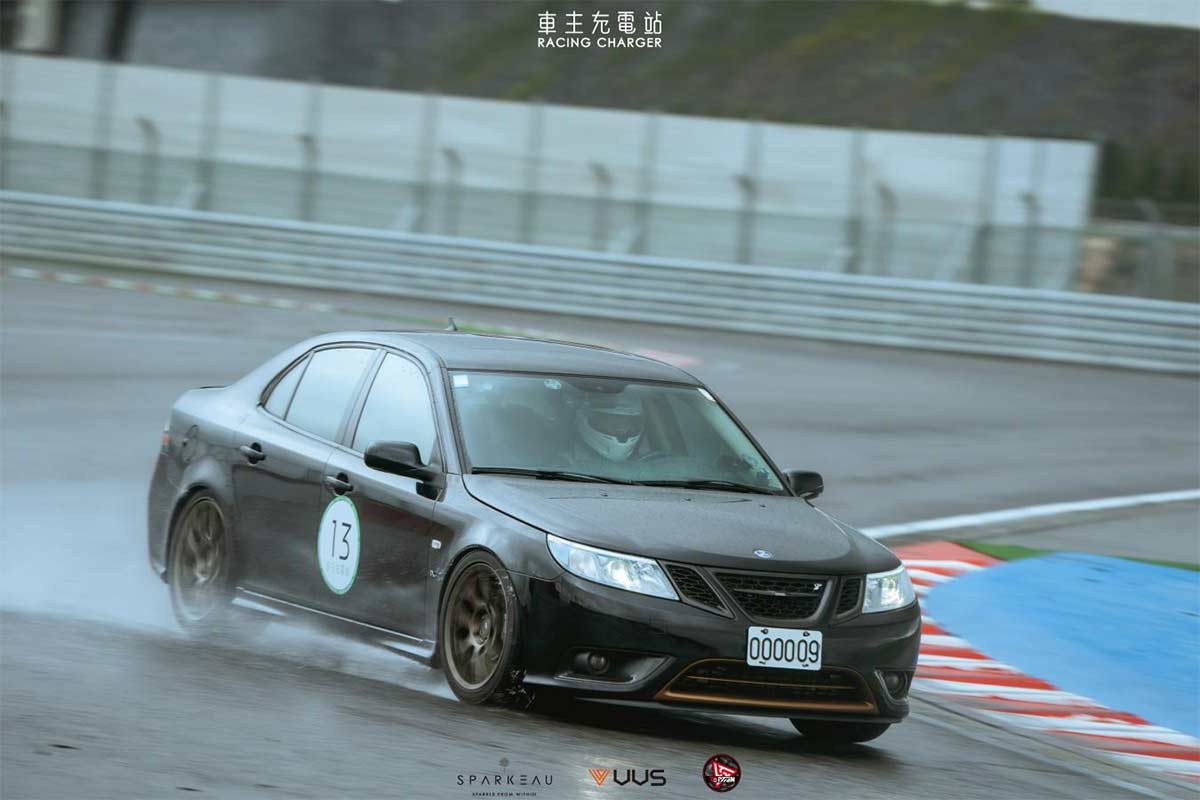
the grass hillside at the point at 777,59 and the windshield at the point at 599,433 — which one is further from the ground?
the grass hillside at the point at 777,59

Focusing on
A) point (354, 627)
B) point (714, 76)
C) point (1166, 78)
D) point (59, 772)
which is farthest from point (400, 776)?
point (714, 76)

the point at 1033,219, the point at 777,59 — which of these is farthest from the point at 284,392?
the point at 777,59

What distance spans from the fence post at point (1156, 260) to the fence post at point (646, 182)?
A: 7.08 meters

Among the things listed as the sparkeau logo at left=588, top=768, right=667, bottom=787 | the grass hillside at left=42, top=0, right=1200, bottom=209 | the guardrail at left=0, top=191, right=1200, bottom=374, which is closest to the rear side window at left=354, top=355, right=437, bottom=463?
the sparkeau logo at left=588, top=768, right=667, bottom=787

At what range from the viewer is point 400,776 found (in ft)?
17.4

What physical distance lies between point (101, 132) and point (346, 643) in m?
25.9

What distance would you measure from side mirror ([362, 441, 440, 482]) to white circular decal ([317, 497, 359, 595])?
16.0 inches

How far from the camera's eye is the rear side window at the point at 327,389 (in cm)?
780

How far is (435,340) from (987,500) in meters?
7.53

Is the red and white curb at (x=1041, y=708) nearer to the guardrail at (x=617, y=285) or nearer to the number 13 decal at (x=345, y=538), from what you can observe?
the number 13 decal at (x=345, y=538)

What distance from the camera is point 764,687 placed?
6324 mm

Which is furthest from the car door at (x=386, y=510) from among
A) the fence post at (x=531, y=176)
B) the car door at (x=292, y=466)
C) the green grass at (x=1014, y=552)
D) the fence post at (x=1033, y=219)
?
the fence post at (x=531, y=176)

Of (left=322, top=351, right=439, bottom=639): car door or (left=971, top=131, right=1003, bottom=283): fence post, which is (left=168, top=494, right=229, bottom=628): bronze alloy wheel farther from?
(left=971, top=131, right=1003, bottom=283): fence post

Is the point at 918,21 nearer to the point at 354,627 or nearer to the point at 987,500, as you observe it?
the point at 987,500
